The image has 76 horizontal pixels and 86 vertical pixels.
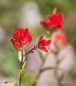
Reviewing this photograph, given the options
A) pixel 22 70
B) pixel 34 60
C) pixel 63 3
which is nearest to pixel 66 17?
pixel 63 3

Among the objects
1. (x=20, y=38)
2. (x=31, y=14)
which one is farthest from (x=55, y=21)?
(x=31, y=14)

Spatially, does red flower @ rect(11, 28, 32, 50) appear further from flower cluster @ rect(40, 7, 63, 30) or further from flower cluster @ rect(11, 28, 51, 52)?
flower cluster @ rect(40, 7, 63, 30)

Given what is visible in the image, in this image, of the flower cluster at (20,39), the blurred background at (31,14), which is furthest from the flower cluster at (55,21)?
the blurred background at (31,14)

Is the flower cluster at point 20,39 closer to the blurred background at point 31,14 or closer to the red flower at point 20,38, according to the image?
the red flower at point 20,38

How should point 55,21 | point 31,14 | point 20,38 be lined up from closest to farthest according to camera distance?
point 20,38, point 55,21, point 31,14

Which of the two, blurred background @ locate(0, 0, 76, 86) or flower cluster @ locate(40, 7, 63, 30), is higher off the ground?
flower cluster @ locate(40, 7, 63, 30)

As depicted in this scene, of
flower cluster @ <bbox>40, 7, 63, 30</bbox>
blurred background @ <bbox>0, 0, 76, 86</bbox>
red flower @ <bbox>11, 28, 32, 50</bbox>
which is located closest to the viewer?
red flower @ <bbox>11, 28, 32, 50</bbox>

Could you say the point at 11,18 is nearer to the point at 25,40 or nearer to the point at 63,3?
the point at 63,3

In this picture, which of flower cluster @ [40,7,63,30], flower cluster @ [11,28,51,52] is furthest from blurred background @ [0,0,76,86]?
flower cluster @ [11,28,51,52]

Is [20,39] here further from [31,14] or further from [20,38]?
[31,14]
